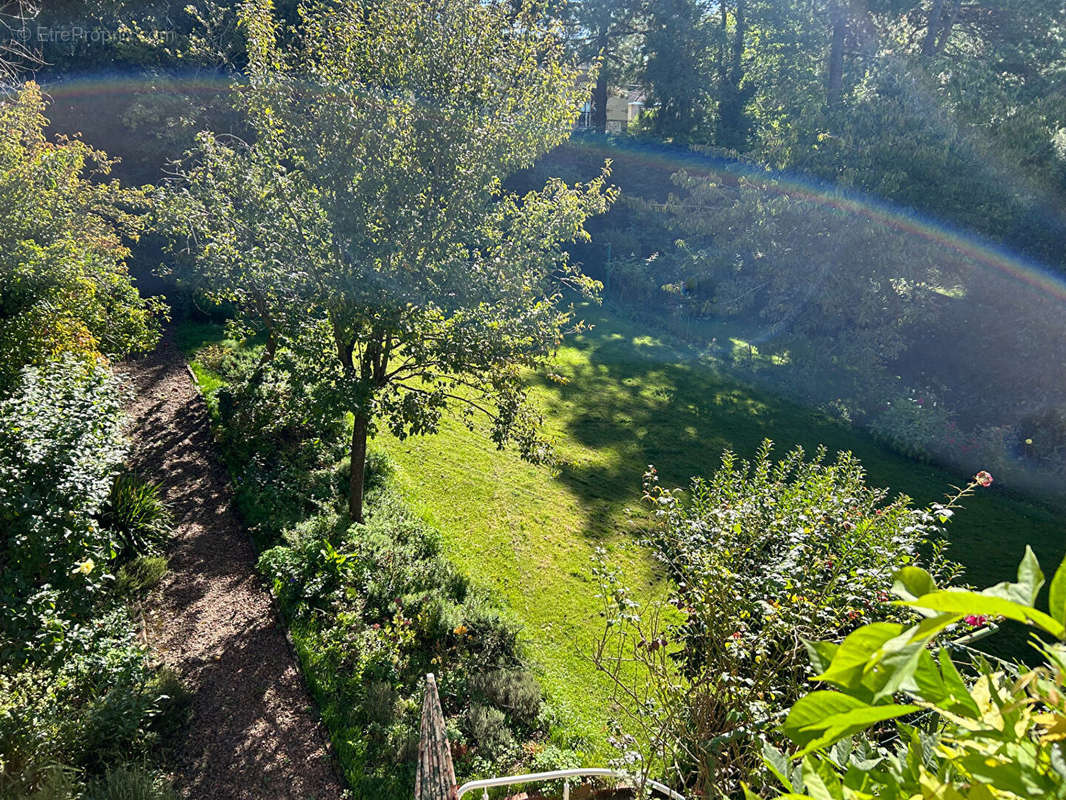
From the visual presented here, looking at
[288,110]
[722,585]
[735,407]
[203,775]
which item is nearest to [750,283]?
[735,407]

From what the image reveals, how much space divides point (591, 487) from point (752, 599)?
5.83 metres

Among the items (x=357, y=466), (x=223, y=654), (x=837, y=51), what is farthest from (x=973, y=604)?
(x=837, y=51)

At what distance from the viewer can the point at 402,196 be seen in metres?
5.72

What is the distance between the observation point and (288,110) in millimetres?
5793

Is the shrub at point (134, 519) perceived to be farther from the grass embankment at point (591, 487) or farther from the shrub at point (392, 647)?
the grass embankment at point (591, 487)

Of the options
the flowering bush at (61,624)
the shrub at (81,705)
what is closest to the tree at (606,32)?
the flowering bush at (61,624)

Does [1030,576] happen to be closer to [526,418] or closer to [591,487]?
[526,418]

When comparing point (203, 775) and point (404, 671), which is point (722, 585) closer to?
point (404, 671)

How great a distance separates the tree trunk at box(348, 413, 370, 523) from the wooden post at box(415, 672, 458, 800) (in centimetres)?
480

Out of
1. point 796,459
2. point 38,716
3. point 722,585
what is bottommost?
point 38,716

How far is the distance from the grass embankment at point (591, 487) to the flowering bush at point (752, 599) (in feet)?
2.34

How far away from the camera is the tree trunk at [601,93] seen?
2289cm

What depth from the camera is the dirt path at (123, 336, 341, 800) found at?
456cm

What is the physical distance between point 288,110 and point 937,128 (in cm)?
1216
